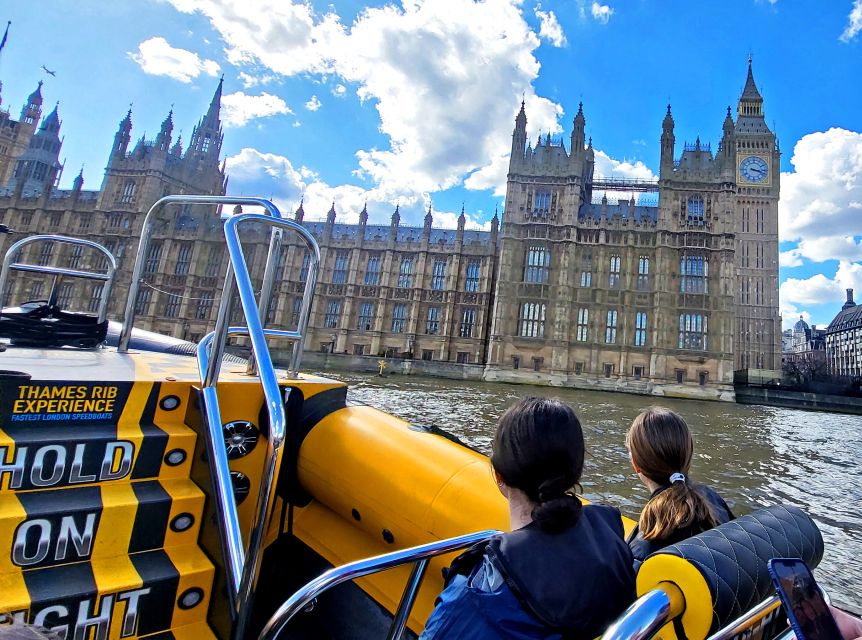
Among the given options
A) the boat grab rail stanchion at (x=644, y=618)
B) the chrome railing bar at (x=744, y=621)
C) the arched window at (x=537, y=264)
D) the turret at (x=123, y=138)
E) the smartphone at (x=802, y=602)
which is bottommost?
the chrome railing bar at (x=744, y=621)

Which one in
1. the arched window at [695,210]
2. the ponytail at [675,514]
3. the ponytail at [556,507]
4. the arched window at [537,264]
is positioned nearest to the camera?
the ponytail at [556,507]

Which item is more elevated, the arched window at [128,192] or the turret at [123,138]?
the turret at [123,138]

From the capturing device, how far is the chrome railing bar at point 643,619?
0.81 m

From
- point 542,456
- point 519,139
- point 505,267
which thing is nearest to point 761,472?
point 542,456

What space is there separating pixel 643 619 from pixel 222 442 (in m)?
1.51

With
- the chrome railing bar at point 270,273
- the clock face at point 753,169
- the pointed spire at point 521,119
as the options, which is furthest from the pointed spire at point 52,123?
the clock face at point 753,169

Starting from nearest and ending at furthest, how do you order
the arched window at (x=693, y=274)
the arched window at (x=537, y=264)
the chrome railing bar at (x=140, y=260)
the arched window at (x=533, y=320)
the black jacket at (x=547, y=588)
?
1. the black jacket at (x=547, y=588)
2. the chrome railing bar at (x=140, y=260)
3. the arched window at (x=693, y=274)
4. the arched window at (x=533, y=320)
5. the arched window at (x=537, y=264)

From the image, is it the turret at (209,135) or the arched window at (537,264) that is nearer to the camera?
the arched window at (537,264)

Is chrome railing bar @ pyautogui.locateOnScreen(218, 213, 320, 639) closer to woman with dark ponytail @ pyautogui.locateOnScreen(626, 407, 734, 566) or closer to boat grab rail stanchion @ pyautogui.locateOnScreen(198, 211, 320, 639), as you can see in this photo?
boat grab rail stanchion @ pyautogui.locateOnScreen(198, 211, 320, 639)

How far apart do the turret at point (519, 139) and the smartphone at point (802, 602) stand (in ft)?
123

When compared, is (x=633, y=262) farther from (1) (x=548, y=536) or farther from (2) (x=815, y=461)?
(1) (x=548, y=536)

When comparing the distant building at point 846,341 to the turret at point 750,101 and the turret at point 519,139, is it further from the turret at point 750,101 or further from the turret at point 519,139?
the turret at point 519,139

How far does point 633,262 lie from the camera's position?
109 ft

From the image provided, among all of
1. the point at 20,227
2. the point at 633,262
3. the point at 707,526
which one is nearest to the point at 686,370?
the point at 633,262
